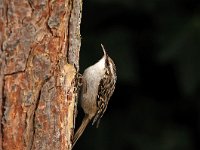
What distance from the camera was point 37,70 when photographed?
2.53 metres

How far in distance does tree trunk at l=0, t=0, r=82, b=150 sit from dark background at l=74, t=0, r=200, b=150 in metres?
1.97

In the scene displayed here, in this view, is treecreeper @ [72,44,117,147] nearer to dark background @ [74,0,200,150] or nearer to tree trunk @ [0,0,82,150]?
dark background @ [74,0,200,150]

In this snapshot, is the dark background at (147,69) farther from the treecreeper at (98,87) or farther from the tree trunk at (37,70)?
the tree trunk at (37,70)

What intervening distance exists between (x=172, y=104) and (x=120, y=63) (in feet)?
2.78

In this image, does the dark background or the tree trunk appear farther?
the dark background

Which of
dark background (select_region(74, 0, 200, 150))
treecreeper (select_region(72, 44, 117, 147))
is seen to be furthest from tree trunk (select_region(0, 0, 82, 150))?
dark background (select_region(74, 0, 200, 150))

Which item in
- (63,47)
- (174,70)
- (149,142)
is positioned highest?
(63,47)

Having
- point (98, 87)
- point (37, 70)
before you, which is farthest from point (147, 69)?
point (37, 70)

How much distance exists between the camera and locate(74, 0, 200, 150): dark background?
189 inches

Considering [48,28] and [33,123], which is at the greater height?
[48,28]

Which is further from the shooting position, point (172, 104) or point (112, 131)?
point (172, 104)

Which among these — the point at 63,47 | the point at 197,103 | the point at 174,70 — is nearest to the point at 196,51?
the point at 174,70

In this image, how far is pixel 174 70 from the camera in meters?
5.05

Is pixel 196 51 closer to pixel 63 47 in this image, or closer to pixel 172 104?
pixel 172 104
